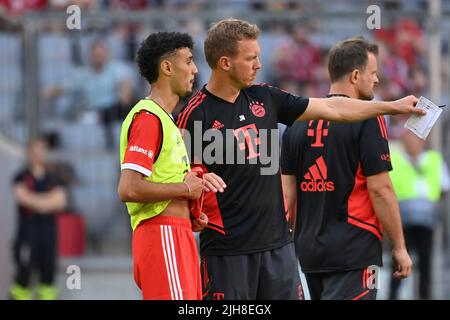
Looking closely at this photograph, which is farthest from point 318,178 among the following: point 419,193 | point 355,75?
point 419,193

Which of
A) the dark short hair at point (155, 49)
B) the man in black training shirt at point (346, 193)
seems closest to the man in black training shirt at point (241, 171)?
the dark short hair at point (155, 49)

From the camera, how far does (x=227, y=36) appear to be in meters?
6.87

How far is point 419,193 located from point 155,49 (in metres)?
6.75

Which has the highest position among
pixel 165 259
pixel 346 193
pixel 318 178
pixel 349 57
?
pixel 349 57

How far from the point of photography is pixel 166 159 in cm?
641

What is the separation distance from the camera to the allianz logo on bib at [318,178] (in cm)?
753

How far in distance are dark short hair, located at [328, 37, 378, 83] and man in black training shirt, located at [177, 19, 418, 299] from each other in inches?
29.5

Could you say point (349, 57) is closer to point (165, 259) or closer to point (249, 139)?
point (249, 139)

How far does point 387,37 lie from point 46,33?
4.59 meters

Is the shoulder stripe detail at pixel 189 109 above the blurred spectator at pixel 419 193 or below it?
above

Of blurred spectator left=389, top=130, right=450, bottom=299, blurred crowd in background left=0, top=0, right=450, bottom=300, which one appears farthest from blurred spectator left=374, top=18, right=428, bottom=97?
blurred spectator left=389, top=130, right=450, bottom=299

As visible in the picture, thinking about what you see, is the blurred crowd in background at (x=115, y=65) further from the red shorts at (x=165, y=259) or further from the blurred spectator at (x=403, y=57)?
the red shorts at (x=165, y=259)
